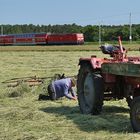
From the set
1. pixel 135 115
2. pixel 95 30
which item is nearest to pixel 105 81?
pixel 135 115

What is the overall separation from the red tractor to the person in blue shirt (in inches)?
72.6

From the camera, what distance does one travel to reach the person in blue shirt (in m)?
13.1

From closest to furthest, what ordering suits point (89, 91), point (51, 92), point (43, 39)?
point (89, 91), point (51, 92), point (43, 39)

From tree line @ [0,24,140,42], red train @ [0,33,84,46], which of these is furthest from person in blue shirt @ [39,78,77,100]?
red train @ [0,33,84,46]

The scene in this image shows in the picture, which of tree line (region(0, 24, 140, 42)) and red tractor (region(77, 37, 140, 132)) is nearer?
red tractor (region(77, 37, 140, 132))

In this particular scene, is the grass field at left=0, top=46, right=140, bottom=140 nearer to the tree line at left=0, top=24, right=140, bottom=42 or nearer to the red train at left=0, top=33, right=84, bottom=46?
the tree line at left=0, top=24, right=140, bottom=42

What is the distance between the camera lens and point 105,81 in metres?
10.1

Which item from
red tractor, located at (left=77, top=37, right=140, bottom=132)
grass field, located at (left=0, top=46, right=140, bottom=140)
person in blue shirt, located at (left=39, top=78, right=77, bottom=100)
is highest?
red tractor, located at (left=77, top=37, right=140, bottom=132)

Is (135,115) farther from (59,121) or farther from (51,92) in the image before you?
(51,92)

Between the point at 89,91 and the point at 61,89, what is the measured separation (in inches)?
102

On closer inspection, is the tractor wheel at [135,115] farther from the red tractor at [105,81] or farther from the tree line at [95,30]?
the tree line at [95,30]

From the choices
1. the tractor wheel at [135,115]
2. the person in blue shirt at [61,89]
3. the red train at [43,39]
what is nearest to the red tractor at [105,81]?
the tractor wheel at [135,115]

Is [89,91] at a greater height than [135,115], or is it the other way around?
[89,91]

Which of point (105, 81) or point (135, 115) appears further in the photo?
point (105, 81)
